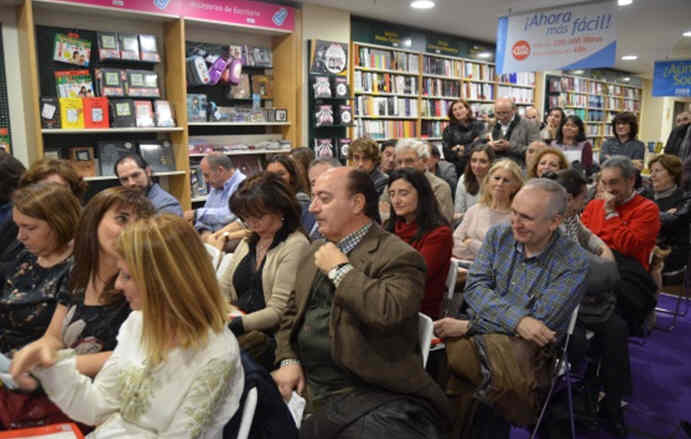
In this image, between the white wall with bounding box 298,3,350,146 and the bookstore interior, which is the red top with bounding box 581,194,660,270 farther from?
the white wall with bounding box 298,3,350,146

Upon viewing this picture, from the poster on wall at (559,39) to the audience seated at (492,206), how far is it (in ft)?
8.72

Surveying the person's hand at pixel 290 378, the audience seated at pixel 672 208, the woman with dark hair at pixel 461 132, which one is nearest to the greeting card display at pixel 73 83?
the woman with dark hair at pixel 461 132

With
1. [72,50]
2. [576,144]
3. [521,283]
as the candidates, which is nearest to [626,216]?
[521,283]

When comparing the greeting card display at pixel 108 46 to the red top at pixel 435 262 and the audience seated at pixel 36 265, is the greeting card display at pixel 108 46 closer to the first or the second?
the audience seated at pixel 36 265

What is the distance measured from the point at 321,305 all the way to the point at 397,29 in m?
6.74

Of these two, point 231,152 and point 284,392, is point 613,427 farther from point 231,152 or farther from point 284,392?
point 231,152

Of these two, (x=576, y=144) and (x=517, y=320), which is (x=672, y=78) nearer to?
(x=576, y=144)

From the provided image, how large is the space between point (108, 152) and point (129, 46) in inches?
42.0

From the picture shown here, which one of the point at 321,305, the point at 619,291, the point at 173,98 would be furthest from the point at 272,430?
the point at 173,98

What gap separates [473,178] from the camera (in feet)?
13.8

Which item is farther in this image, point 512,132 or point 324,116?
point 324,116

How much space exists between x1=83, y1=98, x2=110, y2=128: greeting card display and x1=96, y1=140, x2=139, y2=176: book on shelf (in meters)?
0.23

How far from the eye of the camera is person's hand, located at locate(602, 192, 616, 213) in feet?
10.0

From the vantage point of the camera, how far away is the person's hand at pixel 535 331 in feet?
6.48
